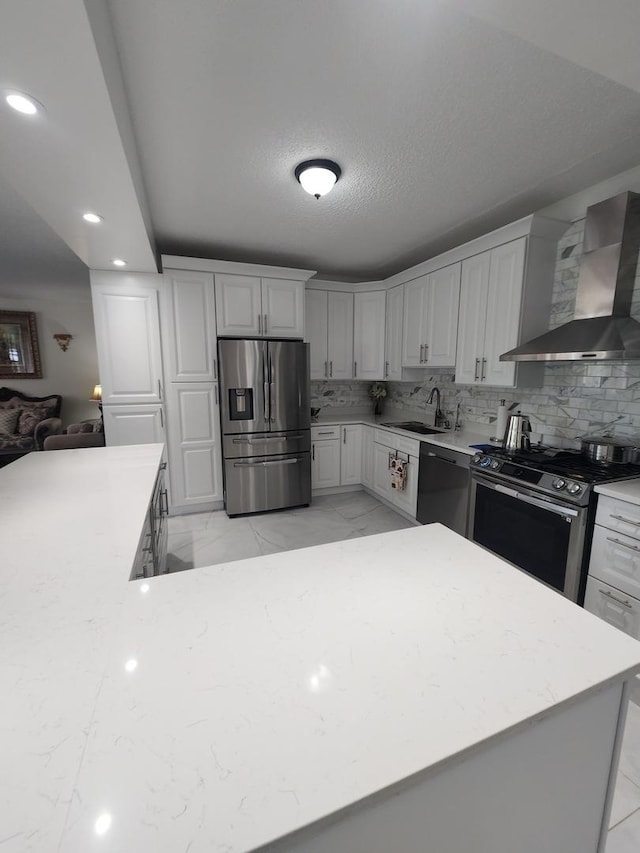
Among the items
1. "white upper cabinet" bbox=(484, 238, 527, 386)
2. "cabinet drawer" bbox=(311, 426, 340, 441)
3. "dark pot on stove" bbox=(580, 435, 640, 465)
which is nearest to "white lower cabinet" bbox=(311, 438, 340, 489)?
"cabinet drawer" bbox=(311, 426, 340, 441)

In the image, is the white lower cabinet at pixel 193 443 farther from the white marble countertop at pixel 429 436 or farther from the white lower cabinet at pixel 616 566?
the white lower cabinet at pixel 616 566

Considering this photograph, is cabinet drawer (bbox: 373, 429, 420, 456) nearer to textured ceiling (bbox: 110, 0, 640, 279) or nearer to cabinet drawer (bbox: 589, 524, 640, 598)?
cabinet drawer (bbox: 589, 524, 640, 598)

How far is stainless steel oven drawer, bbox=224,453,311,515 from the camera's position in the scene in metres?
3.55

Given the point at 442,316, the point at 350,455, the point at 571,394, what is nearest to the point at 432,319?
the point at 442,316

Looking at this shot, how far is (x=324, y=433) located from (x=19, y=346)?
18.1 ft

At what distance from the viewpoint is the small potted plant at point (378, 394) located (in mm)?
4637

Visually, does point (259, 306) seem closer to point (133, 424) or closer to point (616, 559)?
point (133, 424)

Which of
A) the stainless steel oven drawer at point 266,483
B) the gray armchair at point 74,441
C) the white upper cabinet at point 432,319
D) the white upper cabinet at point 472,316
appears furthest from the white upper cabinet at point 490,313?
the gray armchair at point 74,441

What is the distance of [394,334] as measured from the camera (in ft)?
12.9

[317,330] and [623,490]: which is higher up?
[317,330]

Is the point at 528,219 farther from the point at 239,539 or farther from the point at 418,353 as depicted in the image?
the point at 239,539

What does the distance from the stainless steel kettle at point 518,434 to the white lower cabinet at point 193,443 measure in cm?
256

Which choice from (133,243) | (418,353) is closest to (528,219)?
(418,353)

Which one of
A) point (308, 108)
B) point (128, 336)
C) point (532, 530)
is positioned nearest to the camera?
point (308, 108)
